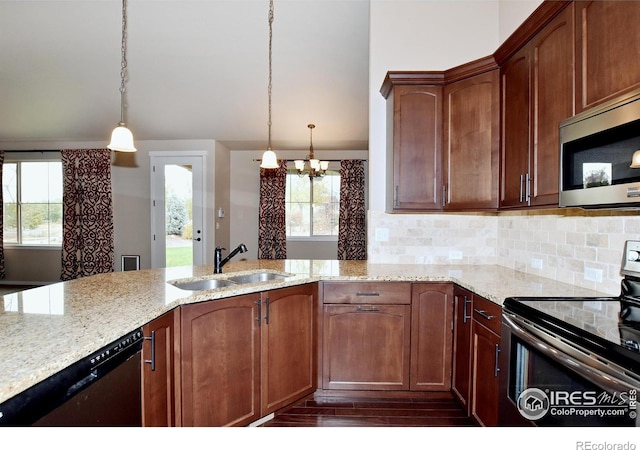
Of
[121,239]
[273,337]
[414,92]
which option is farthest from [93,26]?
[273,337]

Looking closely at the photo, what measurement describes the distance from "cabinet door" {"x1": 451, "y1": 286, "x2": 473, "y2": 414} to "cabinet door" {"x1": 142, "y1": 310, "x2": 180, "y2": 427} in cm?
163

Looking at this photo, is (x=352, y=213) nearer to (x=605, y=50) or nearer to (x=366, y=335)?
(x=366, y=335)

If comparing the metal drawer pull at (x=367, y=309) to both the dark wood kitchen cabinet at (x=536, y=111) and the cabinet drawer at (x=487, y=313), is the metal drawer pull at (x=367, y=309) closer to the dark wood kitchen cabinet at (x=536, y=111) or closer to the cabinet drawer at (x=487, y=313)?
the cabinet drawer at (x=487, y=313)

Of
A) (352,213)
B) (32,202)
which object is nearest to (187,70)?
(352,213)

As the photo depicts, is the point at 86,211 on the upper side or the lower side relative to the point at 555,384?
upper

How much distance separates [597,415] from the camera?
1.00 meters

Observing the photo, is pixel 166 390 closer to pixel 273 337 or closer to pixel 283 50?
pixel 273 337

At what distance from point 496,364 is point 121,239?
6162mm

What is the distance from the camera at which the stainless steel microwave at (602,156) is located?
1176 millimetres

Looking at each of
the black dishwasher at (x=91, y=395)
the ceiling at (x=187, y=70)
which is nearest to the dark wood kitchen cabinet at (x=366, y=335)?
the black dishwasher at (x=91, y=395)

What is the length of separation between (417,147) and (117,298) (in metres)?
2.19

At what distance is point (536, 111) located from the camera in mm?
1860

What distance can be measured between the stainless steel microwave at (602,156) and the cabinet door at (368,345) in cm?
122
